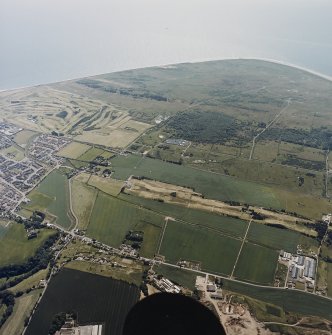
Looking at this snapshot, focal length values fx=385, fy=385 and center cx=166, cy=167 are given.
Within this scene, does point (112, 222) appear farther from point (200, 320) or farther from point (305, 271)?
point (200, 320)

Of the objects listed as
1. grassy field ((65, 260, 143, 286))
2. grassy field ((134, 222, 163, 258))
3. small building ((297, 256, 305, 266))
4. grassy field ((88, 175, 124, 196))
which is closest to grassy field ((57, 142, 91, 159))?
grassy field ((88, 175, 124, 196))

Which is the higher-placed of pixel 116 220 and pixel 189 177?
pixel 189 177

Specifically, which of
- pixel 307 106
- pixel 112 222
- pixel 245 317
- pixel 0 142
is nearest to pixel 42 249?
pixel 112 222

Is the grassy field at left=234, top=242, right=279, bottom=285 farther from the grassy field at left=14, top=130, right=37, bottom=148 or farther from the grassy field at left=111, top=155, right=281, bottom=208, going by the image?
the grassy field at left=14, top=130, right=37, bottom=148

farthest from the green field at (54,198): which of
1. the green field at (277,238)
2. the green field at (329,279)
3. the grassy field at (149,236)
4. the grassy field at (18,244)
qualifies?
the green field at (329,279)

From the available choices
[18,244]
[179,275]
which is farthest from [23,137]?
[179,275]

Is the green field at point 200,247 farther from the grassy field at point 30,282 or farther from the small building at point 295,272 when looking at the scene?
the grassy field at point 30,282

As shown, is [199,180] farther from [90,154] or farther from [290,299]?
[290,299]
